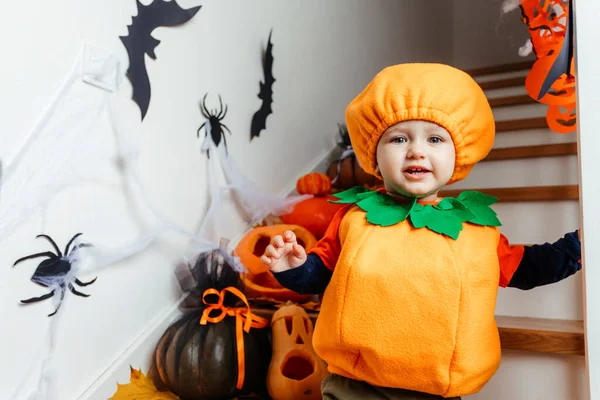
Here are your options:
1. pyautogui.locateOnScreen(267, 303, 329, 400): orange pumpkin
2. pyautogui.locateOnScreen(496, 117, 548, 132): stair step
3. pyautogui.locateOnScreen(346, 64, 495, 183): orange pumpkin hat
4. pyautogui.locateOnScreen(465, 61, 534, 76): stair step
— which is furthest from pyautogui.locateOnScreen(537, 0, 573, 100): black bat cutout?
pyautogui.locateOnScreen(465, 61, 534, 76): stair step

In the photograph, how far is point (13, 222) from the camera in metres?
0.93

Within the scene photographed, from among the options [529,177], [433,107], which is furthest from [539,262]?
[529,177]

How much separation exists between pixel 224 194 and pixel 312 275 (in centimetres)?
69

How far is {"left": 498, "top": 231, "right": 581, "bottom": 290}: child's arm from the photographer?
0.89 meters

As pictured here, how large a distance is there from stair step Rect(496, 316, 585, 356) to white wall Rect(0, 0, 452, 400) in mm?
847

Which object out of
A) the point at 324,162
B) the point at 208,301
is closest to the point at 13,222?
the point at 208,301

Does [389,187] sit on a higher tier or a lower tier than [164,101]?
lower

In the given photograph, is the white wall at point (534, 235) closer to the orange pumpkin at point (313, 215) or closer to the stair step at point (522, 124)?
the stair step at point (522, 124)

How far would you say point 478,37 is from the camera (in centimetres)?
342

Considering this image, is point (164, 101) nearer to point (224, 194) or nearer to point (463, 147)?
point (224, 194)

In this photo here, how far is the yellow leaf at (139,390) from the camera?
3.73 feet

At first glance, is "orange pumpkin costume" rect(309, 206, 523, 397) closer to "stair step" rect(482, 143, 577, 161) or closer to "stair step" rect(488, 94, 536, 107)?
"stair step" rect(482, 143, 577, 161)

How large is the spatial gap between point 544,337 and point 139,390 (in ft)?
3.03

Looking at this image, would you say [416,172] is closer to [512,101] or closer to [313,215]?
[313,215]
